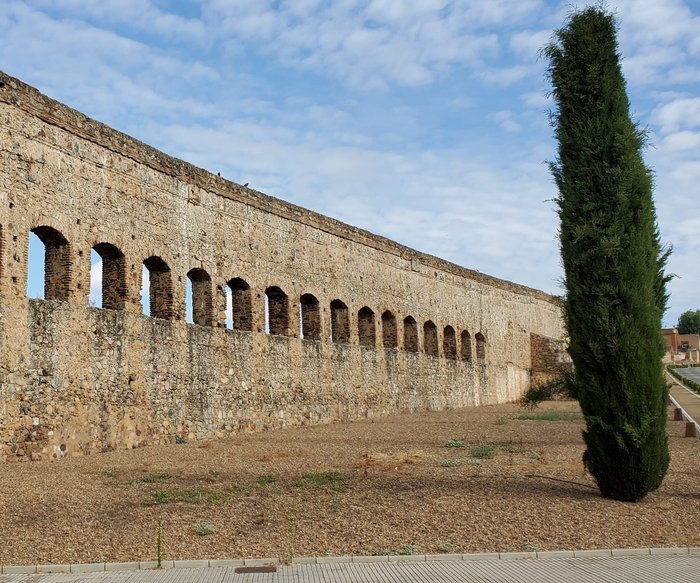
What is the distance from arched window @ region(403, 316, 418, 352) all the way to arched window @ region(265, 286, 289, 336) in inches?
314

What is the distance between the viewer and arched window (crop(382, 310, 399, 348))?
26.4m

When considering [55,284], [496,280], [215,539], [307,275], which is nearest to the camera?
[215,539]

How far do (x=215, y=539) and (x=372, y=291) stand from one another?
1789cm

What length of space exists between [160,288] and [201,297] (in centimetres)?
134

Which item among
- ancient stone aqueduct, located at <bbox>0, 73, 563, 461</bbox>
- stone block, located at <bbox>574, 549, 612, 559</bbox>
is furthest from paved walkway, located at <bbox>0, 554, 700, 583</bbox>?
ancient stone aqueduct, located at <bbox>0, 73, 563, 461</bbox>

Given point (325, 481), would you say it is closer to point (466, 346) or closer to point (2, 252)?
point (2, 252)

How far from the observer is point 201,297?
17953mm

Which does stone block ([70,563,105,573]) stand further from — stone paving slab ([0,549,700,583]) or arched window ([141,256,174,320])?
arched window ([141,256,174,320])

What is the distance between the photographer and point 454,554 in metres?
7.06

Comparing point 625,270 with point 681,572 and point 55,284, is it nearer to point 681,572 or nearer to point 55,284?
point 681,572

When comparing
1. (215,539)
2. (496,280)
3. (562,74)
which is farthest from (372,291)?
(215,539)

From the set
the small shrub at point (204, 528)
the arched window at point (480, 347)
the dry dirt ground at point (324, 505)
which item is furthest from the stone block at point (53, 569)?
the arched window at point (480, 347)

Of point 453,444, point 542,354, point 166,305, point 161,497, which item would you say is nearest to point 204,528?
point 161,497

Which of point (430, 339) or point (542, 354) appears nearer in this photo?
point (430, 339)
